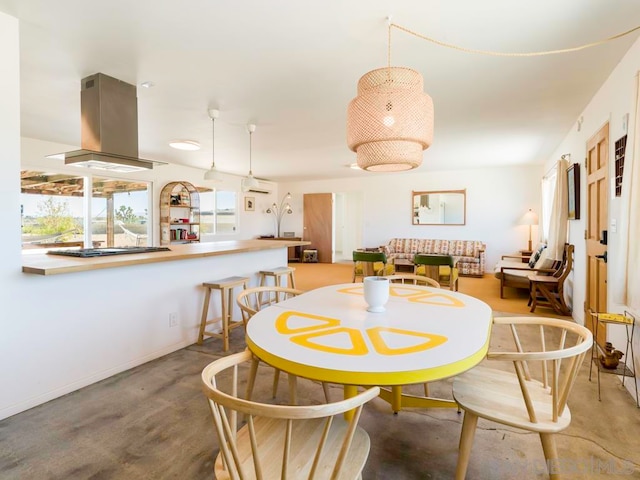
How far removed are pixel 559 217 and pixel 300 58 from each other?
3.90 meters

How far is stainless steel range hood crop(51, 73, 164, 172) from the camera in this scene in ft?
9.32

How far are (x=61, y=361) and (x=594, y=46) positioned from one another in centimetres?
428

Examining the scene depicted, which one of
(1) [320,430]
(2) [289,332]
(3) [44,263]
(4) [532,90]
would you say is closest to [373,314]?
(2) [289,332]

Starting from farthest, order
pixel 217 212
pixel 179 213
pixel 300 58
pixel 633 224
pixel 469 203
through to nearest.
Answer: pixel 217 212 < pixel 469 203 < pixel 179 213 < pixel 300 58 < pixel 633 224

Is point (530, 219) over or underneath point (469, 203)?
underneath

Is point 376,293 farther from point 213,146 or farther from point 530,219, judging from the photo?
point 530,219

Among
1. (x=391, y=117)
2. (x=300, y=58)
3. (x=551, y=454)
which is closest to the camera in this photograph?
(x=551, y=454)

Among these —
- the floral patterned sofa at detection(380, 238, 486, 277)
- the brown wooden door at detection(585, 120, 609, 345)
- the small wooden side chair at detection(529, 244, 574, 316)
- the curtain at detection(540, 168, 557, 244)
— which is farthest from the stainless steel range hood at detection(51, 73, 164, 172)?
the curtain at detection(540, 168, 557, 244)

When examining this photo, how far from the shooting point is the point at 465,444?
52.1 inches

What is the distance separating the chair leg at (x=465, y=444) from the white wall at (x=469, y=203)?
7059 mm

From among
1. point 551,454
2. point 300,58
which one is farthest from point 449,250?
point 551,454

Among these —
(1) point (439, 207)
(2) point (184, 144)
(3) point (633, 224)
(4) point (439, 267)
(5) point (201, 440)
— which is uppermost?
(2) point (184, 144)

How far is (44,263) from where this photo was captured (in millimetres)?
2203

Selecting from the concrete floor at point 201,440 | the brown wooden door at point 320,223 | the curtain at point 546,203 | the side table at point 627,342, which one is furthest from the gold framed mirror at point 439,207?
the concrete floor at point 201,440
